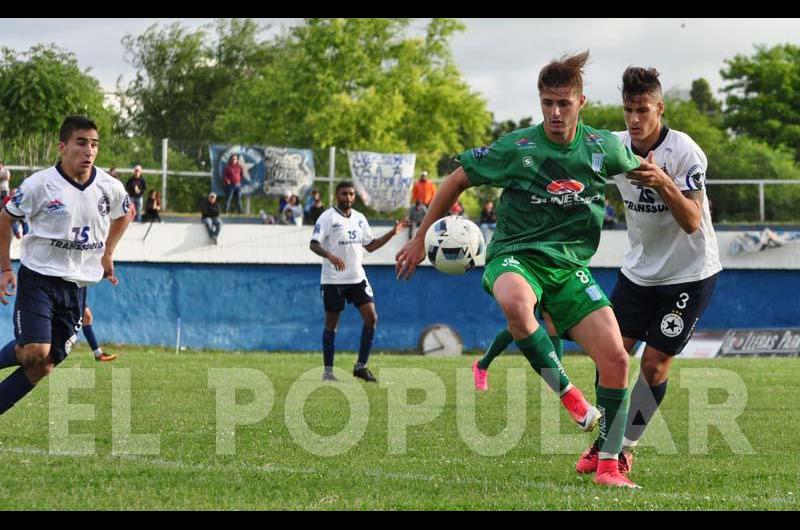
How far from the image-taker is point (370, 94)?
56031 mm

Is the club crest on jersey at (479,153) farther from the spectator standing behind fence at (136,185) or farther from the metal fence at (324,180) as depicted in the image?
the metal fence at (324,180)

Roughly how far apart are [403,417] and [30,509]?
550cm

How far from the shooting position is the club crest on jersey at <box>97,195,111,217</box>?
29.0 ft

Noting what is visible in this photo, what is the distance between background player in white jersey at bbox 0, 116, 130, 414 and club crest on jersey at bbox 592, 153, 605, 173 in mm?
3848

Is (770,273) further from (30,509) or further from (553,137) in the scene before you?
(30,509)

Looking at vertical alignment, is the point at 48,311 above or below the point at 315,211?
below

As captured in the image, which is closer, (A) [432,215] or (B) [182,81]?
(A) [432,215]

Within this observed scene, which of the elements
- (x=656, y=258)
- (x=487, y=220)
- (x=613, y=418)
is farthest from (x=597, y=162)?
(x=487, y=220)

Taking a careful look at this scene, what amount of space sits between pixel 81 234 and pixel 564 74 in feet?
12.9

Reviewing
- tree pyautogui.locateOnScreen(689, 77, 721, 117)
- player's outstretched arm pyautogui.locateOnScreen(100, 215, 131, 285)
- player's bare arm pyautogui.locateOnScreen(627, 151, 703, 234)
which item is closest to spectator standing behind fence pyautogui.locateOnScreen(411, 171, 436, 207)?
player's outstretched arm pyautogui.locateOnScreen(100, 215, 131, 285)

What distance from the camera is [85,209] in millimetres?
8742

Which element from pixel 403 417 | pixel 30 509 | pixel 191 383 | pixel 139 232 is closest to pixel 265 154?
pixel 139 232

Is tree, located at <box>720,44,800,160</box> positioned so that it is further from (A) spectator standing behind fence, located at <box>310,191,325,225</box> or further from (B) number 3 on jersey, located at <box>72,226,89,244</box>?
(B) number 3 on jersey, located at <box>72,226,89,244</box>

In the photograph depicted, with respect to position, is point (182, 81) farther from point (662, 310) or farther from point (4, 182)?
point (662, 310)
